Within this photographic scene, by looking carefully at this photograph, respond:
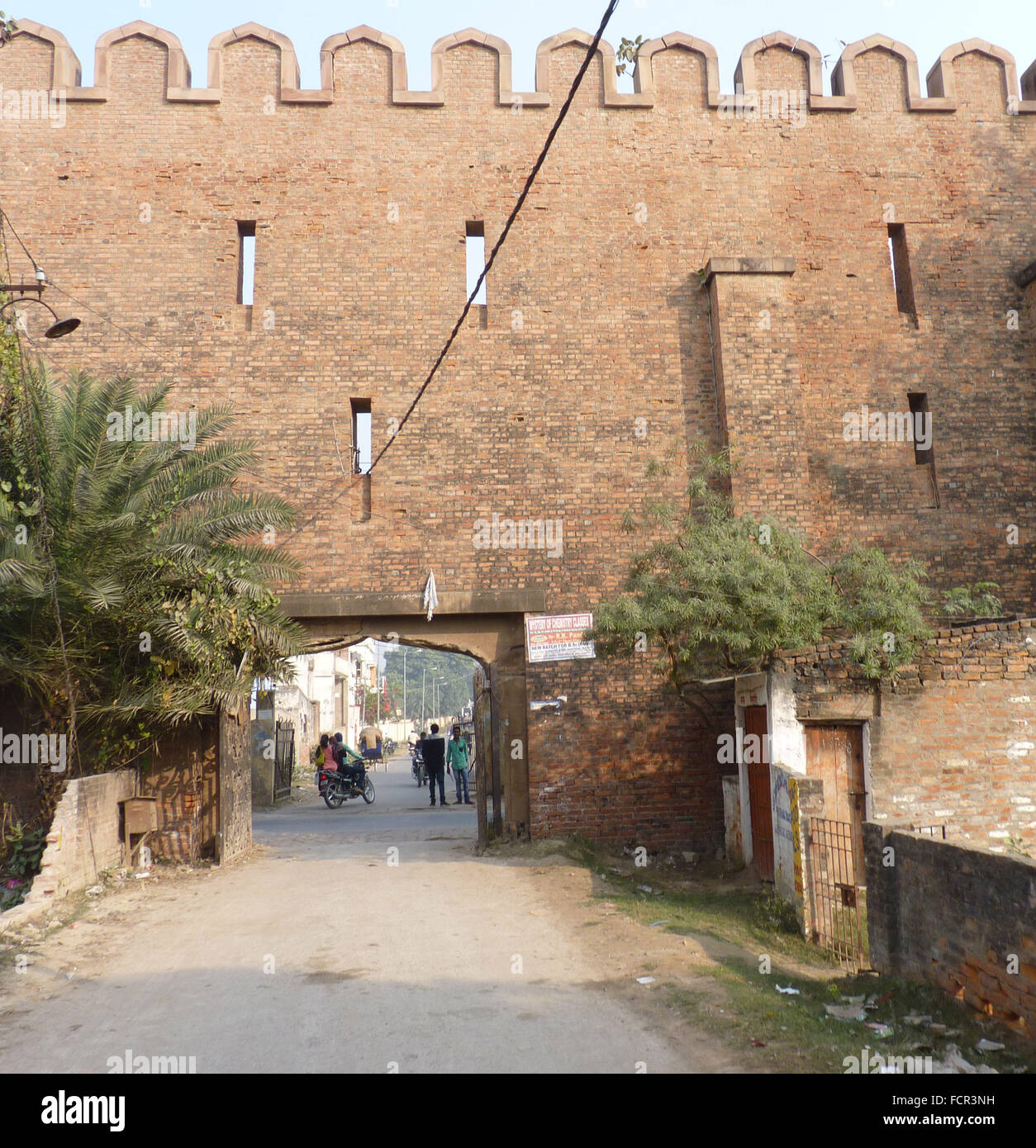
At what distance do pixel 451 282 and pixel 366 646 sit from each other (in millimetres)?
46572

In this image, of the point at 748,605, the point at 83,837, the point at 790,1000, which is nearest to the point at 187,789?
the point at 83,837

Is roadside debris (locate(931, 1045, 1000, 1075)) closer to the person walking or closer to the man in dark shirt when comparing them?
the man in dark shirt

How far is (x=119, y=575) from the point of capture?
34.1 ft

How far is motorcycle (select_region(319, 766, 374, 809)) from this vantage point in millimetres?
21406

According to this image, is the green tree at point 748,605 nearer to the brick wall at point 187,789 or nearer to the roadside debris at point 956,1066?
the roadside debris at point 956,1066

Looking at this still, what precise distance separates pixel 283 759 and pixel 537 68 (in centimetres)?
1841

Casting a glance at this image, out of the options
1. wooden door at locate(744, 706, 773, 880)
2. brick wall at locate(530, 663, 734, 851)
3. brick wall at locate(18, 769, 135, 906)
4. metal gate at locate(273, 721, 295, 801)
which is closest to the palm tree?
brick wall at locate(18, 769, 135, 906)

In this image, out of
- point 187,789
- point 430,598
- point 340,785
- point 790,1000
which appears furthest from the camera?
point 340,785

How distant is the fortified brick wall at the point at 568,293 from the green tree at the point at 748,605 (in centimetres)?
170

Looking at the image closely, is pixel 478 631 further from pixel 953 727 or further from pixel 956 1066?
pixel 956 1066

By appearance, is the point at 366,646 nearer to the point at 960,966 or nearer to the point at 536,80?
the point at 536,80

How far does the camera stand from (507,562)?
1276cm

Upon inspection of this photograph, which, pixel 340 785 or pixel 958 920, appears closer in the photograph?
pixel 958 920

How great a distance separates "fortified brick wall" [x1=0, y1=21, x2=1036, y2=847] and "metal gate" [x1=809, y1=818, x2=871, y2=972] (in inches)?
167
